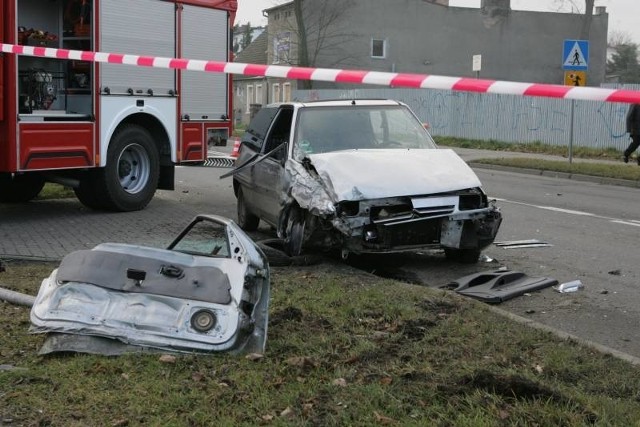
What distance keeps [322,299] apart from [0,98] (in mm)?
5281

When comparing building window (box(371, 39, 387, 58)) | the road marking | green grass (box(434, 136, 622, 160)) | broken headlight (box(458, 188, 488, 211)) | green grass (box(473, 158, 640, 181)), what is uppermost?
building window (box(371, 39, 387, 58))

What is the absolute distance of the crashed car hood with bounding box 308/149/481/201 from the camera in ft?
22.8

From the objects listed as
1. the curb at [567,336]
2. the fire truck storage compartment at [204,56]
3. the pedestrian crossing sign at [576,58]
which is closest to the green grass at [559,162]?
the pedestrian crossing sign at [576,58]

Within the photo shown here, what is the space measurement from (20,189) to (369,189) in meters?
6.96

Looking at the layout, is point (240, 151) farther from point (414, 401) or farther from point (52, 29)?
point (414, 401)

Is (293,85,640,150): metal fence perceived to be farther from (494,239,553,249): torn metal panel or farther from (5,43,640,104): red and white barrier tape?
(5,43,640,104): red and white barrier tape

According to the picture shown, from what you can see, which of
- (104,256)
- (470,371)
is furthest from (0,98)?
(470,371)

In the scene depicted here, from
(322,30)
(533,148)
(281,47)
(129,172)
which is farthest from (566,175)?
(281,47)

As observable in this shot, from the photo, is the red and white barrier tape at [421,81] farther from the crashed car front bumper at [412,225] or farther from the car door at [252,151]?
the car door at [252,151]

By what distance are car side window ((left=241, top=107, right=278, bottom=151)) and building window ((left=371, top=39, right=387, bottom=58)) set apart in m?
38.9

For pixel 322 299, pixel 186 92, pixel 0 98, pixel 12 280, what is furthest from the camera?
pixel 186 92

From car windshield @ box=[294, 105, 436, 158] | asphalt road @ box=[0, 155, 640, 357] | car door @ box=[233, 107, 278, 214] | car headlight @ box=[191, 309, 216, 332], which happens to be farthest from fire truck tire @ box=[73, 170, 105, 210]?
car headlight @ box=[191, 309, 216, 332]

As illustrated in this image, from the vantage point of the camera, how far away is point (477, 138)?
30500mm

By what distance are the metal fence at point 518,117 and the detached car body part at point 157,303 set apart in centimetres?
1867
